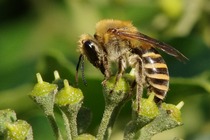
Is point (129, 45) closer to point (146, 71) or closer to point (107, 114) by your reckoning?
point (146, 71)

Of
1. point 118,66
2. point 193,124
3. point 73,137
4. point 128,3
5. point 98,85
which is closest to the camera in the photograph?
point 73,137

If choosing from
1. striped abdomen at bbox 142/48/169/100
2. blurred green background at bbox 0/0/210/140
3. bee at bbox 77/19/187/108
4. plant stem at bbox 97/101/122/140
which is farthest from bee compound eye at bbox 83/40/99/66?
blurred green background at bbox 0/0/210/140

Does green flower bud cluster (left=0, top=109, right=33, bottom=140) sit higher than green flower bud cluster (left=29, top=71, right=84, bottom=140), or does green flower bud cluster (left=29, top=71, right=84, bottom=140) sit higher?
green flower bud cluster (left=29, top=71, right=84, bottom=140)

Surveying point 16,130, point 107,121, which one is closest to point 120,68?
point 107,121

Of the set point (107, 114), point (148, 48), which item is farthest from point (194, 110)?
point (107, 114)

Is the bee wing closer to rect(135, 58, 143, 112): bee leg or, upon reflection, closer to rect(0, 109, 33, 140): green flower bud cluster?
rect(135, 58, 143, 112): bee leg

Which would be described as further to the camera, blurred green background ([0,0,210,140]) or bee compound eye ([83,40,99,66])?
blurred green background ([0,0,210,140])
